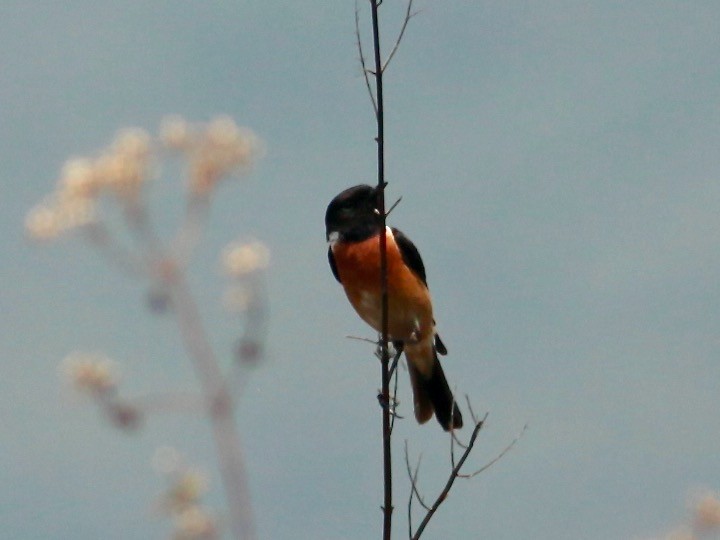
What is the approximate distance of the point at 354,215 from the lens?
18.7ft

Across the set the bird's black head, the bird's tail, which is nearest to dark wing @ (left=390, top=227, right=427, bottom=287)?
the bird's black head

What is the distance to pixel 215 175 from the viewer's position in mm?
3529

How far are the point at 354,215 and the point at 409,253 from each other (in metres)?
0.33

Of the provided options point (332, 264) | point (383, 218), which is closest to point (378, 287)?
point (332, 264)

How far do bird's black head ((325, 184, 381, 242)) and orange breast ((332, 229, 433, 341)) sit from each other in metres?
0.06

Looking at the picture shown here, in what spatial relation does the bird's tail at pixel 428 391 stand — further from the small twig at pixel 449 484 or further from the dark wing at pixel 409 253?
the small twig at pixel 449 484

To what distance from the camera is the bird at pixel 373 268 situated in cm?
550

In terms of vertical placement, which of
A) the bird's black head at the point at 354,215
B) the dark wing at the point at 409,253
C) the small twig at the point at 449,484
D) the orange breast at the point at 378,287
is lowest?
the small twig at the point at 449,484

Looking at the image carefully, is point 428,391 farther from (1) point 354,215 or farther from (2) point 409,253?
(1) point 354,215

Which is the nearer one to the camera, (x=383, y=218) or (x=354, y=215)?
(x=383, y=218)

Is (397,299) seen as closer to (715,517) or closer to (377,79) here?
(715,517)

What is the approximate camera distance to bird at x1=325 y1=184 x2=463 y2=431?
5496mm

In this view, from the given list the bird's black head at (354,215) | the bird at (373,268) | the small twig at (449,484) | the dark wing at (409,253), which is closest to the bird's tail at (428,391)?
the bird at (373,268)

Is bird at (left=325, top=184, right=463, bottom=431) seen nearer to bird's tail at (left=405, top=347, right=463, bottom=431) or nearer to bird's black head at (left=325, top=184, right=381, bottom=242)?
bird's black head at (left=325, top=184, right=381, bottom=242)
